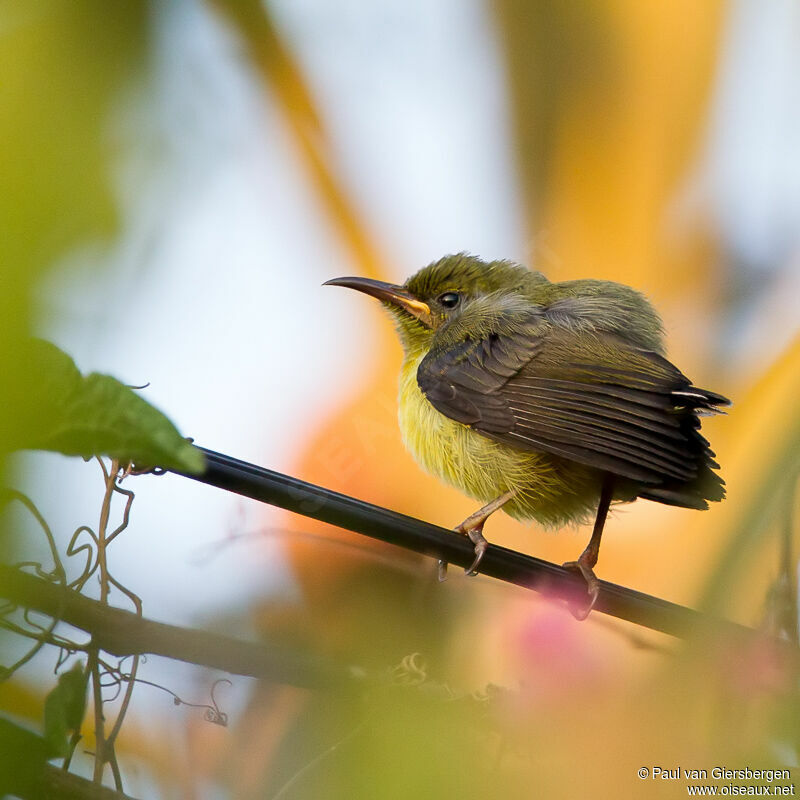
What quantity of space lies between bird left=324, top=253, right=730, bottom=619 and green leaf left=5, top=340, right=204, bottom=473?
86.0 inches

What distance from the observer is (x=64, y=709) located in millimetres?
943

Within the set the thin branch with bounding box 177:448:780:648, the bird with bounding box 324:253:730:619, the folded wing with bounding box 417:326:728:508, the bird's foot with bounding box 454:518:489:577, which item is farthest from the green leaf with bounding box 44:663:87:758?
the folded wing with bounding box 417:326:728:508

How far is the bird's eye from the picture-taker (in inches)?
159

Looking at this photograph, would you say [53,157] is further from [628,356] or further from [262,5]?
[262,5]

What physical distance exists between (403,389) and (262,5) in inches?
193

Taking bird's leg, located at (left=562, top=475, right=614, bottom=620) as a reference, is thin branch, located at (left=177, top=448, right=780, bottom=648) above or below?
below

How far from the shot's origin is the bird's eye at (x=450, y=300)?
4.04 metres

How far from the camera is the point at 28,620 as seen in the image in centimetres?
73

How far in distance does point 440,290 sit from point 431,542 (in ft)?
6.38

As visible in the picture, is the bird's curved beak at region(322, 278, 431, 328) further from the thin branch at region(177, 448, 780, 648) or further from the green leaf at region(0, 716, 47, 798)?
the green leaf at region(0, 716, 47, 798)

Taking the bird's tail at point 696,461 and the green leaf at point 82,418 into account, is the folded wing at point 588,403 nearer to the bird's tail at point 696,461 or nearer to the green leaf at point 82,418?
the bird's tail at point 696,461

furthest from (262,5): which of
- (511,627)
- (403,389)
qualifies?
(511,627)

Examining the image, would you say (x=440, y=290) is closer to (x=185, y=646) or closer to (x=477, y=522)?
(x=477, y=522)

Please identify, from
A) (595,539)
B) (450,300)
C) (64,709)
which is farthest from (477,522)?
(64,709)
